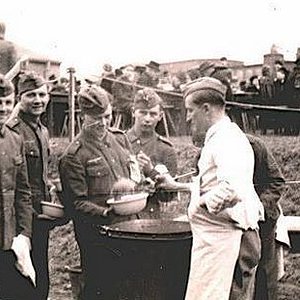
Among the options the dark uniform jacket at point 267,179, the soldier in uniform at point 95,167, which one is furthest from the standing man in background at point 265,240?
the soldier in uniform at point 95,167

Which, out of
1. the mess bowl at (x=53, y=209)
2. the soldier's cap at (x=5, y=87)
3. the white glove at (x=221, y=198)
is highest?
the soldier's cap at (x=5, y=87)

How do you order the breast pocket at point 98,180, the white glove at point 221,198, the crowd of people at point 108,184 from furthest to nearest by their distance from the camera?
the breast pocket at point 98,180
the crowd of people at point 108,184
the white glove at point 221,198

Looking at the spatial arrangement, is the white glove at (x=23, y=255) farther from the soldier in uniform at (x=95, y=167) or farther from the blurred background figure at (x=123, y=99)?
the blurred background figure at (x=123, y=99)

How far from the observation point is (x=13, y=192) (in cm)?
400

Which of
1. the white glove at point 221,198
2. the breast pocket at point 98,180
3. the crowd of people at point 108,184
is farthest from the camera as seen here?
the breast pocket at point 98,180

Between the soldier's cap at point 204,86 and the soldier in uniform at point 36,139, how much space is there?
71 centimetres

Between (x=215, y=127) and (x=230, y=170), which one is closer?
(x=230, y=170)

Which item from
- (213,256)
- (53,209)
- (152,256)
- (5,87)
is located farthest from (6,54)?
(213,256)

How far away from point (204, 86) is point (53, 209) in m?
0.98

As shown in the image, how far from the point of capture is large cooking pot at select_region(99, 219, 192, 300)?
153 inches

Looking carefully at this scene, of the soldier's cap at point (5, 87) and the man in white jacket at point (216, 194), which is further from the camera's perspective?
the soldier's cap at point (5, 87)

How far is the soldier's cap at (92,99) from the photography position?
3.95 meters

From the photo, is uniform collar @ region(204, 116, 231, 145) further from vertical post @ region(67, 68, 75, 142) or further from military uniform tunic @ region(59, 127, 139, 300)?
vertical post @ region(67, 68, 75, 142)

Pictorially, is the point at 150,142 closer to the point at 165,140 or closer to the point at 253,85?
the point at 165,140
